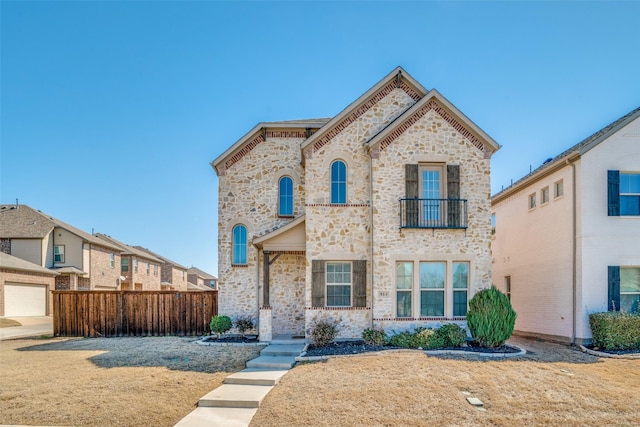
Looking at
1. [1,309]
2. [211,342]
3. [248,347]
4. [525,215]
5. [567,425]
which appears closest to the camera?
[567,425]

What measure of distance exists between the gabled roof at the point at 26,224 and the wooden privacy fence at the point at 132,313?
51.9 ft

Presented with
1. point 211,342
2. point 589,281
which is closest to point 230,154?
point 211,342

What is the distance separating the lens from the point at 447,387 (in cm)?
869

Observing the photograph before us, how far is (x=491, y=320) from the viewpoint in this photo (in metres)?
12.6

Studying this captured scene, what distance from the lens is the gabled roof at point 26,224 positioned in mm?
30844

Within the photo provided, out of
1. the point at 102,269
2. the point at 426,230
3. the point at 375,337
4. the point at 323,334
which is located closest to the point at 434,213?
the point at 426,230

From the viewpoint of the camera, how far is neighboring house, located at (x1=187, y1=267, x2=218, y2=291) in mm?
64406

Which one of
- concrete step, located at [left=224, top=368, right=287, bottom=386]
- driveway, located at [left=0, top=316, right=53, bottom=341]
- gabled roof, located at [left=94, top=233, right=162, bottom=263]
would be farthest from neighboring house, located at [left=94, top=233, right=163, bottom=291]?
concrete step, located at [left=224, top=368, right=287, bottom=386]

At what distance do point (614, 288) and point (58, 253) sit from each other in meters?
33.5

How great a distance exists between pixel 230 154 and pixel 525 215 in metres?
12.1

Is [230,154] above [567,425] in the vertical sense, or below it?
above

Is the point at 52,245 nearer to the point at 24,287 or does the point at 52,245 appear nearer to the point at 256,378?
the point at 24,287

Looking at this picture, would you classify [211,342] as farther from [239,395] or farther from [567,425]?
[567,425]

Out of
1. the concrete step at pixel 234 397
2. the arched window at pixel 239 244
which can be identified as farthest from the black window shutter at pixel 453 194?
the concrete step at pixel 234 397
